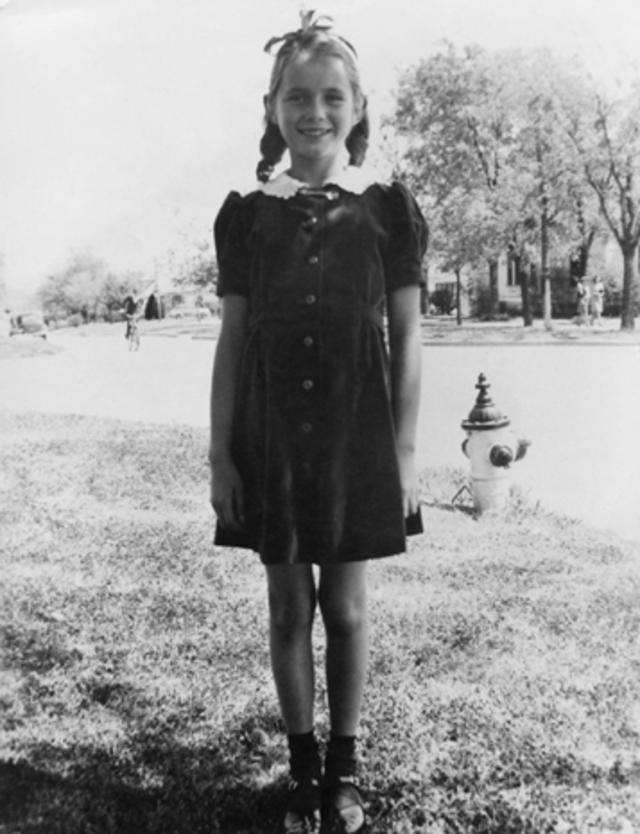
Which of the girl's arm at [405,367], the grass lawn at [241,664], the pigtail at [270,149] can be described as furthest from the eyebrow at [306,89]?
the grass lawn at [241,664]

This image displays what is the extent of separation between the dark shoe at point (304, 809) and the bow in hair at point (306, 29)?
1.30 metres

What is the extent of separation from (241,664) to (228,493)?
40 cm

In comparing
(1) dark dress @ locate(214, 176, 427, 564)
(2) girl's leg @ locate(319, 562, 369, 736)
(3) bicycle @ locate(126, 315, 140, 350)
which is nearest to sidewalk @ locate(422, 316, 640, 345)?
(1) dark dress @ locate(214, 176, 427, 564)

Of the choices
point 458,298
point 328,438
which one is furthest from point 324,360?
point 458,298

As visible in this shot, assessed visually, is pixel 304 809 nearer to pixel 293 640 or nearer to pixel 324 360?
pixel 293 640

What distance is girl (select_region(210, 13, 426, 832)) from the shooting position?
1.51 meters

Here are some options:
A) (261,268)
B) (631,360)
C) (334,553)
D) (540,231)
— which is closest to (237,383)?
(261,268)

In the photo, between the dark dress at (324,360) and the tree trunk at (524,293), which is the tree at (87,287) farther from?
the tree trunk at (524,293)

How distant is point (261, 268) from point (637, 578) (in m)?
0.98

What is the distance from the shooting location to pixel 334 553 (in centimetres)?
153

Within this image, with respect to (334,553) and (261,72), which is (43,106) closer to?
(261,72)

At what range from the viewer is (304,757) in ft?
5.38

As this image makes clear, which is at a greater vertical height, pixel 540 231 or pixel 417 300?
pixel 540 231

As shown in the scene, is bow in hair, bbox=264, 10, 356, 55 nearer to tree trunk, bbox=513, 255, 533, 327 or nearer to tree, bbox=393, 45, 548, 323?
tree, bbox=393, 45, 548, 323
